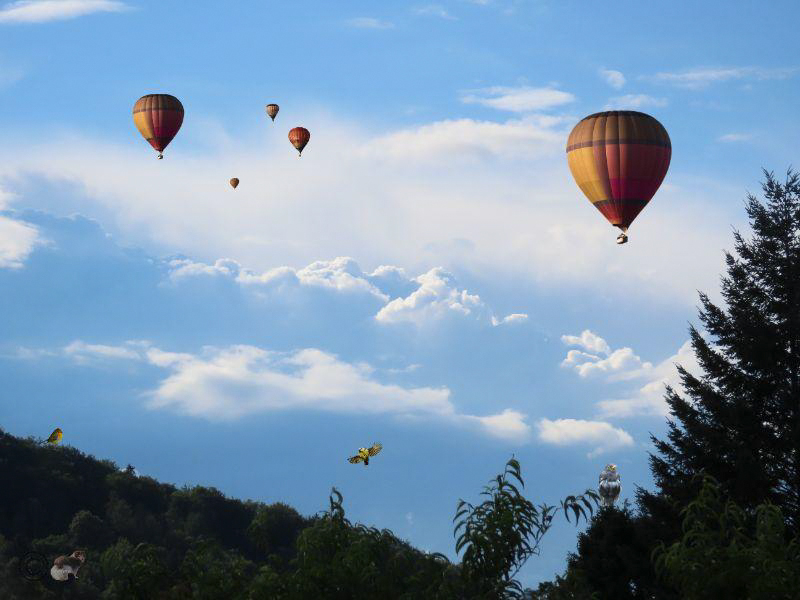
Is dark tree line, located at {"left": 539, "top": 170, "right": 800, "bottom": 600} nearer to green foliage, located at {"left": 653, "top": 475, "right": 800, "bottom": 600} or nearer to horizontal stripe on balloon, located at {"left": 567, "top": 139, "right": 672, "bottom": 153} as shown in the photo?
horizontal stripe on balloon, located at {"left": 567, "top": 139, "right": 672, "bottom": 153}

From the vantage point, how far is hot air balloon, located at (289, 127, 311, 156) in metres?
91.2

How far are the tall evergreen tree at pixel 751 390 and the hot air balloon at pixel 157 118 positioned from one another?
39876 millimetres

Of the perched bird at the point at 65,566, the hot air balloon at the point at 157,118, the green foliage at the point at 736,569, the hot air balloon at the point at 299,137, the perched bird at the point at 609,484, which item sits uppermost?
the hot air balloon at the point at 299,137

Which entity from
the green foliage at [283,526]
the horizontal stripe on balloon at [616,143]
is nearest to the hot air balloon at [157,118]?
the green foliage at [283,526]

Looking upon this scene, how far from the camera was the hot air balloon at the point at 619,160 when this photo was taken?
1730 inches

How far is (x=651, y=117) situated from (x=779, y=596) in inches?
1225

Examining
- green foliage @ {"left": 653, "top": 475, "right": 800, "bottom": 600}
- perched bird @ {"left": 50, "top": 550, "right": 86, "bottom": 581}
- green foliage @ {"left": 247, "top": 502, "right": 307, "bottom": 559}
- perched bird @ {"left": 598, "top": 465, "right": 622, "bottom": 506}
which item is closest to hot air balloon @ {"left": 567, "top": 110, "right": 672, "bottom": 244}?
perched bird @ {"left": 598, "top": 465, "right": 622, "bottom": 506}

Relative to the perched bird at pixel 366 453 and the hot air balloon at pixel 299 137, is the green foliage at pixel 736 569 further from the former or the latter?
the hot air balloon at pixel 299 137

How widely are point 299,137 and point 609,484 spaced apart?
5622cm

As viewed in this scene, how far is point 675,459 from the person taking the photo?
42219 mm

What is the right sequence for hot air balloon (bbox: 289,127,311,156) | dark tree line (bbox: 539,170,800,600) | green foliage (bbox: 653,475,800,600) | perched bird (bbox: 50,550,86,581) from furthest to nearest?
1. hot air balloon (bbox: 289,127,311,156)
2. dark tree line (bbox: 539,170,800,600)
3. perched bird (bbox: 50,550,86,581)
4. green foliage (bbox: 653,475,800,600)

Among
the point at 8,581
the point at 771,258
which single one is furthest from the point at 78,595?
the point at 771,258

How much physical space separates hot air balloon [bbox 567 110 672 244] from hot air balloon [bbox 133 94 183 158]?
114 feet

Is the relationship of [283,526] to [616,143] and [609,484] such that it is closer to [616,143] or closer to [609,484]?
[609,484]
